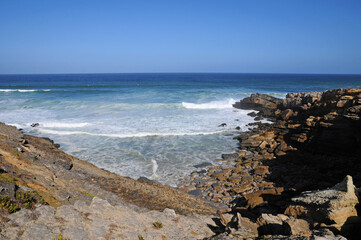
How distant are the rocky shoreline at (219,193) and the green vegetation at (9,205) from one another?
0.08 feet

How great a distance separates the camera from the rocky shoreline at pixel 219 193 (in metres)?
6.46

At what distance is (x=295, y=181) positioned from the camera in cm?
1388

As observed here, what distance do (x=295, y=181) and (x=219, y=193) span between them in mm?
4384

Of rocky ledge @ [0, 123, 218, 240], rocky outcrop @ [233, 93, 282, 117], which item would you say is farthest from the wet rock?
rocky outcrop @ [233, 93, 282, 117]

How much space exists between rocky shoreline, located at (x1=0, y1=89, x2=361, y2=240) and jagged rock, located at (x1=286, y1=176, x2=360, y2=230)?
27mm

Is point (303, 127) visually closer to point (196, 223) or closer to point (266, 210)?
point (266, 210)

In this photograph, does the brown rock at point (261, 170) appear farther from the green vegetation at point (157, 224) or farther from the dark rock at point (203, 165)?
the green vegetation at point (157, 224)

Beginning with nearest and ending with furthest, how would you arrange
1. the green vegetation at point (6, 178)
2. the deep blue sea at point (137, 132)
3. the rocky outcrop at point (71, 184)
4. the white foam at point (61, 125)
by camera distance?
the green vegetation at point (6, 178) → the rocky outcrop at point (71, 184) → the deep blue sea at point (137, 132) → the white foam at point (61, 125)

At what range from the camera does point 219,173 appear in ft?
50.6

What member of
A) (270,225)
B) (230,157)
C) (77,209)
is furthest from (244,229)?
(230,157)

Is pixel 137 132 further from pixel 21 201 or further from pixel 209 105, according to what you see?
pixel 209 105

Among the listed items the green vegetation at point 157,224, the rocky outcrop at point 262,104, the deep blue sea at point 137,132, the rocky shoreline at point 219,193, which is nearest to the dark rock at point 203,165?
the rocky shoreline at point 219,193

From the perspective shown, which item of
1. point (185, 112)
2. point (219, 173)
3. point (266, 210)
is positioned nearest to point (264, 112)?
point (185, 112)

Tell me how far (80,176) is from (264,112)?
2795cm
